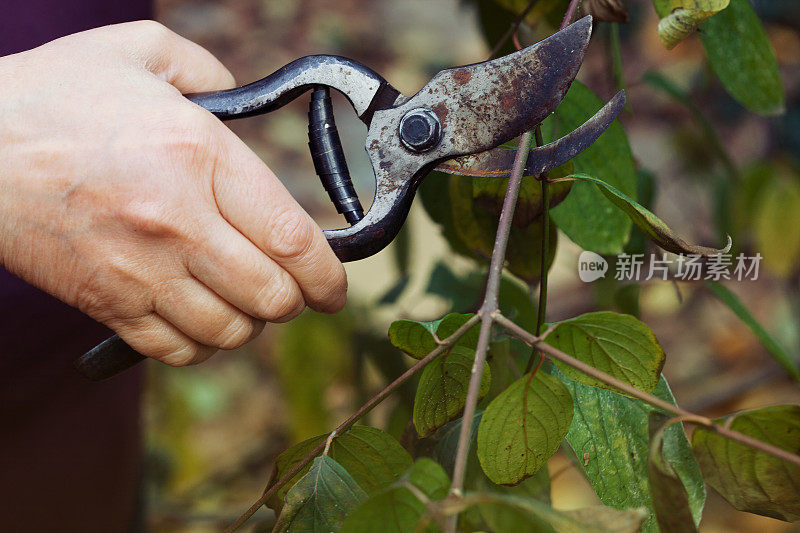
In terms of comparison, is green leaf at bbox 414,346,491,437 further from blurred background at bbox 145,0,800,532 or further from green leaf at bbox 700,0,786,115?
blurred background at bbox 145,0,800,532

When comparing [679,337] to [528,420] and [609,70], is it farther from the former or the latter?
[528,420]

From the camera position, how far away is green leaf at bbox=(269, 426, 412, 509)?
577mm

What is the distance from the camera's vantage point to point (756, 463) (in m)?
0.47

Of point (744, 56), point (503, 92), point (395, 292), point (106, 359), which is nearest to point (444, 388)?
point (503, 92)

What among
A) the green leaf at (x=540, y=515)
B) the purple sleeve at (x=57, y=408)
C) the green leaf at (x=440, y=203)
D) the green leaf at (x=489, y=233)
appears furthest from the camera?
the purple sleeve at (x=57, y=408)

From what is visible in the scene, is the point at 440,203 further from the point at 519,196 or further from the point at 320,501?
the point at 320,501

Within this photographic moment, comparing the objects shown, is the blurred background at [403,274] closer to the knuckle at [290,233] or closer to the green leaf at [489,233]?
the green leaf at [489,233]

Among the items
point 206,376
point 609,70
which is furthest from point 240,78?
point 609,70

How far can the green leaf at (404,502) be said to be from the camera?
412 millimetres

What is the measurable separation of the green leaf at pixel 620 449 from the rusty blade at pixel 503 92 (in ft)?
0.75

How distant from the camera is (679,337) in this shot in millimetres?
2285

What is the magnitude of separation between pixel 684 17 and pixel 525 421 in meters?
0.37

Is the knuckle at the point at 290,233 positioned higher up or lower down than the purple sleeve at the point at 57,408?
higher up

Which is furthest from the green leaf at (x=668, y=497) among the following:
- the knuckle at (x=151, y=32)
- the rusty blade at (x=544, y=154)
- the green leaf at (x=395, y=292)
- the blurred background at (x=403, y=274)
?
the green leaf at (x=395, y=292)
